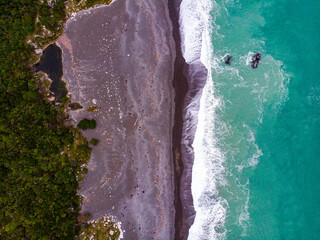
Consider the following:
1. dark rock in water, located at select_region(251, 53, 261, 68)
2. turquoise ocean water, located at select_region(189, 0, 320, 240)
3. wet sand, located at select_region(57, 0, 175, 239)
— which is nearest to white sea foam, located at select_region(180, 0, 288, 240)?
turquoise ocean water, located at select_region(189, 0, 320, 240)

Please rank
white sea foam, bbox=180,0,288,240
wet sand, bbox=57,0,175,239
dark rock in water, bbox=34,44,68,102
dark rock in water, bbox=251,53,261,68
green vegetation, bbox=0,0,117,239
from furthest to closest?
dark rock in water, bbox=34,44,68,102
dark rock in water, bbox=251,53,261,68
wet sand, bbox=57,0,175,239
white sea foam, bbox=180,0,288,240
green vegetation, bbox=0,0,117,239

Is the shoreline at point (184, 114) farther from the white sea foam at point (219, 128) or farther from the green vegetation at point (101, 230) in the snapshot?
the green vegetation at point (101, 230)

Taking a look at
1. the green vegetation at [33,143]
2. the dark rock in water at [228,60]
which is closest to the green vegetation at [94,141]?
the green vegetation at [33,143]

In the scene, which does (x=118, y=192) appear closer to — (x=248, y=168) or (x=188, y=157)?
(x=188, y=157)

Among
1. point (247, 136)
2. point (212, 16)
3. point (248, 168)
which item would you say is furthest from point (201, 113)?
point (212, 16)

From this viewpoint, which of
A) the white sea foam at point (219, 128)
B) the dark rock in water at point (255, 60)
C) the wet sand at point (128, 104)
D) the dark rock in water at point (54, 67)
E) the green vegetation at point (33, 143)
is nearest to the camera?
the green vegetation at point (33, 143)

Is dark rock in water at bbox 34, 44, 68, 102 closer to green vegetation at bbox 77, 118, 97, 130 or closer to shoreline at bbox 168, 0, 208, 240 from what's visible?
green vegetation at bbox 77, 118, 97, 130
